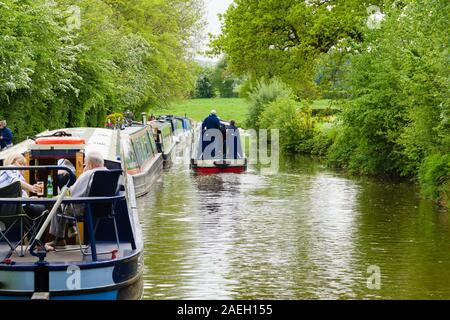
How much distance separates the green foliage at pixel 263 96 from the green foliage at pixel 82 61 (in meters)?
5.62

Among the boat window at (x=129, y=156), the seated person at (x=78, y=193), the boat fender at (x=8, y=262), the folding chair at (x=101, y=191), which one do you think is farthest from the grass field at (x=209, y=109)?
the boat fender at (x=8, y=262)

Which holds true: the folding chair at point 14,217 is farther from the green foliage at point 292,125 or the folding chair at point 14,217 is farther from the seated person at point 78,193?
the green foliage at point 292,125

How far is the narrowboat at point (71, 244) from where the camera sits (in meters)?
10.7

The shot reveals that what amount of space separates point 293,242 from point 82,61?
17950 mm

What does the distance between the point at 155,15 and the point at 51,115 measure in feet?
85.9

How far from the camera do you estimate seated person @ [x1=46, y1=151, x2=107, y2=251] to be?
11.6m

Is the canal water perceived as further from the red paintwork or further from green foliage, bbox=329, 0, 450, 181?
the red paintwork

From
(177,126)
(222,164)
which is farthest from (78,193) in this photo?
(177,126)

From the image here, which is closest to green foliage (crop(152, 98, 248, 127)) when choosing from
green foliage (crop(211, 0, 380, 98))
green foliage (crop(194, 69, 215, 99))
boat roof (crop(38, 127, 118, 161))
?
green foliage (crop(194, 69, 215, 99))

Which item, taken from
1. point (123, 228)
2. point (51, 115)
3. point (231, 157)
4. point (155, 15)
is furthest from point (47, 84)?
point (155, 15)

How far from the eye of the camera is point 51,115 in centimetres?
3120

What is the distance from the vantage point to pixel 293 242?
17.0m

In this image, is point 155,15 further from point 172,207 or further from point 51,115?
point 172,207
